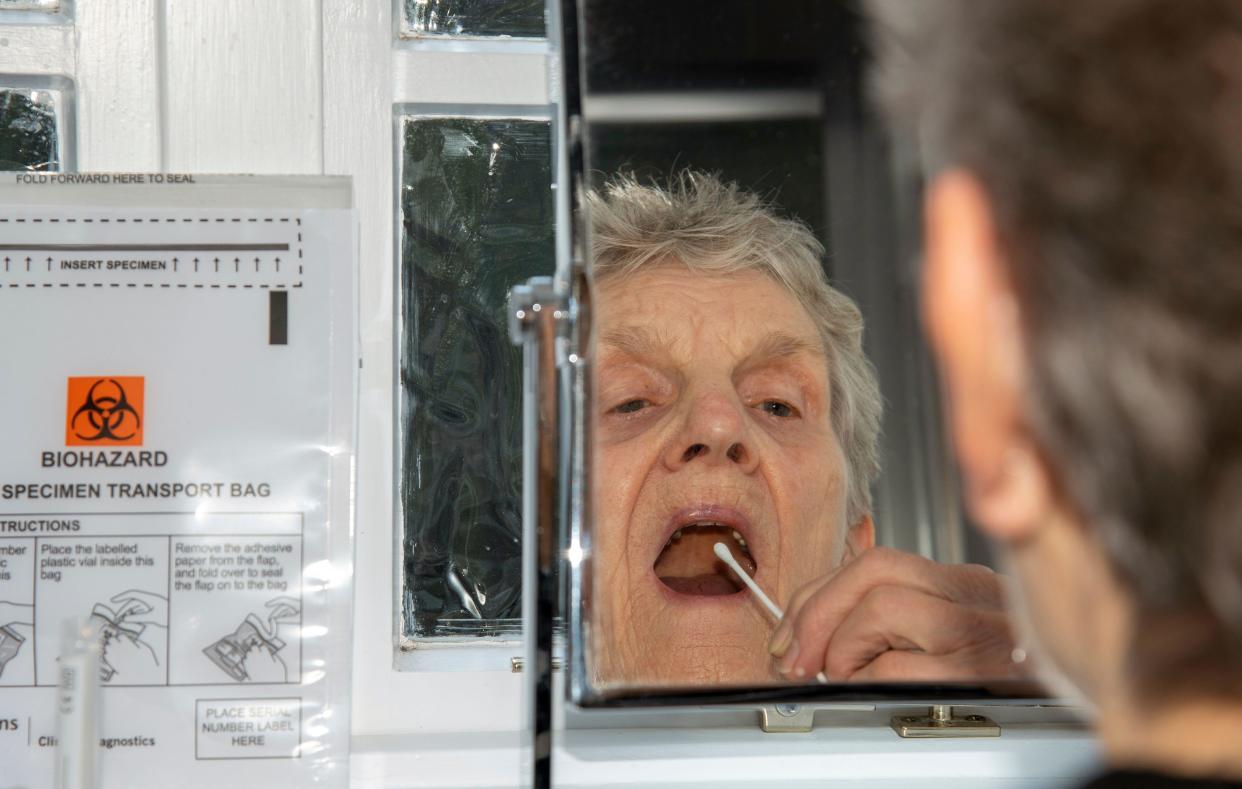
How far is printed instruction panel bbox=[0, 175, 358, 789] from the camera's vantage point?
0.87 metres

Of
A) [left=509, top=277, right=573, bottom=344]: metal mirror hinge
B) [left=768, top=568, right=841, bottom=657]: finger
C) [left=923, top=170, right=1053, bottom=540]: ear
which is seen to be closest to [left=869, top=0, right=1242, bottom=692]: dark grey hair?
[left=923, top=170, right=1053, bottom=540]: ear

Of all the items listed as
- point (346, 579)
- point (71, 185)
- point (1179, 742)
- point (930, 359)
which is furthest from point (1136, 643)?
point (71, 185)

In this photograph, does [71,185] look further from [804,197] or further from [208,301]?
[804,197]

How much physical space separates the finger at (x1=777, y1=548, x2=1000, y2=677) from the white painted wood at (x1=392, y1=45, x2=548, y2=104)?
409 millimetres

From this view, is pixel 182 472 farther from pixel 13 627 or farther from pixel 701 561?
pixel 701 561

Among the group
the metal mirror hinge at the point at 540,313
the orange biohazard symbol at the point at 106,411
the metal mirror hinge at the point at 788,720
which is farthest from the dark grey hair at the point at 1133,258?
the orange biohazard symbol at the point at 106,411

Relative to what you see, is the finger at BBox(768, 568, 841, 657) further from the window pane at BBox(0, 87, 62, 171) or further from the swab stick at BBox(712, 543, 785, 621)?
the window pane at BBox(0, 87, 62, 171)

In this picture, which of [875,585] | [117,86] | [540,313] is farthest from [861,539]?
[117,86]

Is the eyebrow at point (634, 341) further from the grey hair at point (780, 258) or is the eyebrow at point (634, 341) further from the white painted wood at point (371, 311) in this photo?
the white painted wood at point (371, 311)

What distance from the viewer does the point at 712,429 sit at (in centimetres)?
84

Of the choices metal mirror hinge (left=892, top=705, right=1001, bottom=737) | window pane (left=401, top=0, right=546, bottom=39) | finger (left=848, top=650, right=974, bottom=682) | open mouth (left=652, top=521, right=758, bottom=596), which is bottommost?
metal mirror hinge (left=892, top=705, right=1001, bottom=737)

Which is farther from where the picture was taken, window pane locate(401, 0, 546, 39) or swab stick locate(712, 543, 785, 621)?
window pane locate(401, 0, 546, 39)

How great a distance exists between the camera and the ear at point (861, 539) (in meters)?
0.83

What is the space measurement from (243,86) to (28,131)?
0.15 metres
